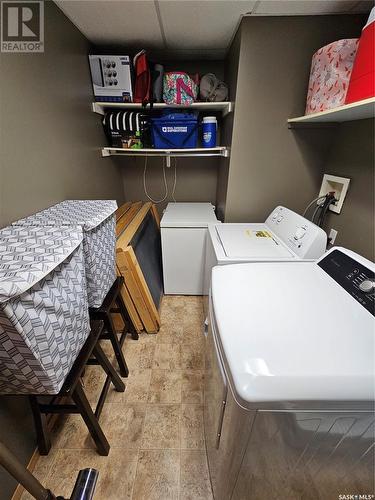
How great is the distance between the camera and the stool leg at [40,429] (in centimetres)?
105

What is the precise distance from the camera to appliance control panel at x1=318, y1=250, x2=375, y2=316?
786 mm

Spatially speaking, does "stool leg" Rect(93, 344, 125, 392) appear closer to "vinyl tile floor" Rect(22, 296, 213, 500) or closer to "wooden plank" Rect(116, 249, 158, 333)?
"vinyl tile floor" Rect(22, 296, 213, 500)

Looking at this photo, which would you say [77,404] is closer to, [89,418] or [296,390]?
[89,418]

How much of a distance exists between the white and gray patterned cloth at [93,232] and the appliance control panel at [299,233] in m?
1.21

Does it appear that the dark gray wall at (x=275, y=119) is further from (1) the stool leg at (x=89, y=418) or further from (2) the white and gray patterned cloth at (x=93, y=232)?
(1) the stool leg at (x=89, y=418)

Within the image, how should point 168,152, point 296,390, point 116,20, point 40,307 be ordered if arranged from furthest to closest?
point 168,152 < point 116,20 < point 40,307 < point 296,390

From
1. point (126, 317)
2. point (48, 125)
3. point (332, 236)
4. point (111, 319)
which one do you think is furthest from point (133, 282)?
point (332, 236)

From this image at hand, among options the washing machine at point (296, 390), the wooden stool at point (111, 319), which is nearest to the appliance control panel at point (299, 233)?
the washing machine at point (296, 390)

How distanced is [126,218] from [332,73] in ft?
6.09

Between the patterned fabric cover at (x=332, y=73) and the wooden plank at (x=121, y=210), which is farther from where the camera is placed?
the wooden plank at (x=121, y=210)

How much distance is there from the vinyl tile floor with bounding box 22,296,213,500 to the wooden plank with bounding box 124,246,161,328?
31 centimetres

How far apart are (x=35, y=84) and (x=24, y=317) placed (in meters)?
1.38

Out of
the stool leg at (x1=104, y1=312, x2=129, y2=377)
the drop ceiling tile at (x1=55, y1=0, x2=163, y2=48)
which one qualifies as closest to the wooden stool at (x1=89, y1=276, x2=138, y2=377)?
the stool leg at (x1=104, y1=312, x2=129, y2=377)

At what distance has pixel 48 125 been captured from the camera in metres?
1.36
